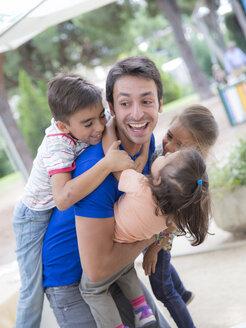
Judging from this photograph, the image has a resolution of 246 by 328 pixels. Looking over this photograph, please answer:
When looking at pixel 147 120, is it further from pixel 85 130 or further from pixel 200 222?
pixel 200 222

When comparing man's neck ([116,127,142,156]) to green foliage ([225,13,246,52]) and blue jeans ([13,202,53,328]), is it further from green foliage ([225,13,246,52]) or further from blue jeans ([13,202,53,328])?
green foliage ([225,13,246,52])

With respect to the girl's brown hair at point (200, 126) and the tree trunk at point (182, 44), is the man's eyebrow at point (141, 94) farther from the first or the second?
the tree trunk at point (182, 44)

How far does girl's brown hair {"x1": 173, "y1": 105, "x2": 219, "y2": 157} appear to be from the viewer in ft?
7.97

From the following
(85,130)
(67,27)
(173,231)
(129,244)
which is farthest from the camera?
(67,27)

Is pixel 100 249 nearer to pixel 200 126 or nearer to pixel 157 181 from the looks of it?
pixel 157 181

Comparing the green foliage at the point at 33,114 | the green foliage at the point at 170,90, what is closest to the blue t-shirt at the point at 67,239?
the green foliage at the point at 33,114

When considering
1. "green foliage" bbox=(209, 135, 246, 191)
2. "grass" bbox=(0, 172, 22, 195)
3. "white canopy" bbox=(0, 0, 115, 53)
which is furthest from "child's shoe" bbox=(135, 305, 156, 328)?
"grass" bbox=(0, 172, 22, 195)

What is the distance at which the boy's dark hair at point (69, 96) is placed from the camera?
6.57ft

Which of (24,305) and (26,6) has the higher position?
(26,6)

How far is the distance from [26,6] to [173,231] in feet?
5.71

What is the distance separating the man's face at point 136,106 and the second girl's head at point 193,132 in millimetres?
477

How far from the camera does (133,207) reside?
5.82ft

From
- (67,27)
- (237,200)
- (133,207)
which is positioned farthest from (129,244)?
(67,27)

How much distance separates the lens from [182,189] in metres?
1.78
